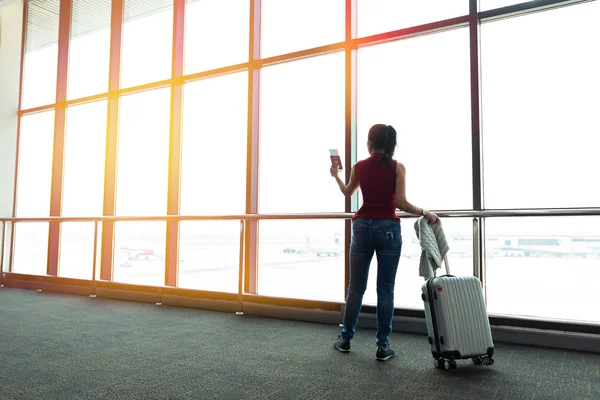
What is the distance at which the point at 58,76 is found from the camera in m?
5.89

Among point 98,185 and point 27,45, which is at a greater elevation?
point 27,45

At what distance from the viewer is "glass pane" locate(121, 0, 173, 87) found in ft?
16.8

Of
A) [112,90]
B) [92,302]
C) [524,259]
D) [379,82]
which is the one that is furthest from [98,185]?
[524,259]

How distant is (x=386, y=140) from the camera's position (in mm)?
2508

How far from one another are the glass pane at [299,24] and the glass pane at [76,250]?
2.87 metres

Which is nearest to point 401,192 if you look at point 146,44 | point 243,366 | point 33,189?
point 243,366

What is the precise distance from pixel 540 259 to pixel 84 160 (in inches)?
198

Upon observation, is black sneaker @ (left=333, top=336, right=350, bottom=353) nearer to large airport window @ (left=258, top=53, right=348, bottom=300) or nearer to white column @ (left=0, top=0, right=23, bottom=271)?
large airport window @ (left=258, top=53, right=348, bottom=300)

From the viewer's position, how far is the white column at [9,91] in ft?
20.0

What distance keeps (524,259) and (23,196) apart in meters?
6.03

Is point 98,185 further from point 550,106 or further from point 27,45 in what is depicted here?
point 550,106

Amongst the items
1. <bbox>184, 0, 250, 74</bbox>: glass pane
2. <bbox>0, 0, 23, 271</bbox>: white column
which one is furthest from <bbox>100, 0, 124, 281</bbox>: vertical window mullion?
<bbox>0, 0, 23, 271</bbox>: white column

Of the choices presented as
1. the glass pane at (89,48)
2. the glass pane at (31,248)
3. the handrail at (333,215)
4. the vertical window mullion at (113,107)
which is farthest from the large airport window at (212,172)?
the glass pane at (31,248)

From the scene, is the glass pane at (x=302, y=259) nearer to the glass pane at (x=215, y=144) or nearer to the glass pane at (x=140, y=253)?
the glass pane at (x=215, y=144)
